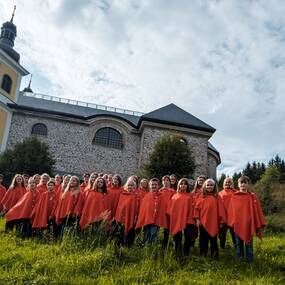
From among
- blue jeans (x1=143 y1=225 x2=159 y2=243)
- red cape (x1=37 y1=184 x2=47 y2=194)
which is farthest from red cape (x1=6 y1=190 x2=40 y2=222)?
blue jeans (x1=143 y1=225 x2=159 y2=243)

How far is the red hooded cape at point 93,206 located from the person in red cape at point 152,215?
0.80m

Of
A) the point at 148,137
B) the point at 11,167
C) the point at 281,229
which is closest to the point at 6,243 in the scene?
the point at 281,229

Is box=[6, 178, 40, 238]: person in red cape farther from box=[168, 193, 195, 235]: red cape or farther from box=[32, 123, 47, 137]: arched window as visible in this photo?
box=[32, 123, 47, 137]: arched window

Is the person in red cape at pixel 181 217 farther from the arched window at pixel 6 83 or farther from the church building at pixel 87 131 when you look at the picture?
the arched window at pixel 6 83

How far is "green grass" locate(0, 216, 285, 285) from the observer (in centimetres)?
544

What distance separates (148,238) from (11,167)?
14.9 meters

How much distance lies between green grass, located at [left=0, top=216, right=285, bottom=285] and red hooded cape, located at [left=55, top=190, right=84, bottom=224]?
1.30m

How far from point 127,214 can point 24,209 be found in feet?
8.86

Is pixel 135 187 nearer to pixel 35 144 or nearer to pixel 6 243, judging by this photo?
pixel 6 243

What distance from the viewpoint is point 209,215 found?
736cm

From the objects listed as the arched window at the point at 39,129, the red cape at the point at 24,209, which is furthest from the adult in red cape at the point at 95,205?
the arched window at the point at 39,129

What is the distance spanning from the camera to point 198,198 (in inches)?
305

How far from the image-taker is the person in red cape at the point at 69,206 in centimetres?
855

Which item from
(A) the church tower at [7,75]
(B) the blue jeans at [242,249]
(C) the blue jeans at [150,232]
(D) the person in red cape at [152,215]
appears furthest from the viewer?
(A) the church tower at [7,75]
